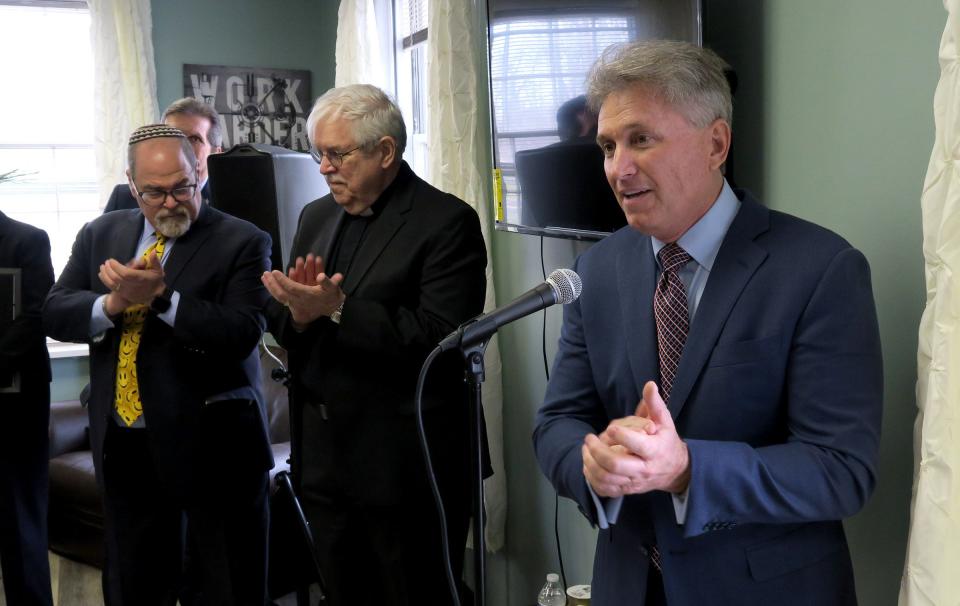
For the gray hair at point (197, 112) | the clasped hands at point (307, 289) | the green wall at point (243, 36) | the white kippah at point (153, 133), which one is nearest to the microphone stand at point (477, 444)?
the clasped hands at point (307, 289)

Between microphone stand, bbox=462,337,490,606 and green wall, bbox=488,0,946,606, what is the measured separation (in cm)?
65

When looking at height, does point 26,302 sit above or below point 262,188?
below

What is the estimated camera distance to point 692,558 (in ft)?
4.21

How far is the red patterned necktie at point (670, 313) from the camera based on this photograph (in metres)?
1.34

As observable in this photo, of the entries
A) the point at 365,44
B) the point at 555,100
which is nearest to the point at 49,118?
the point at 365,44

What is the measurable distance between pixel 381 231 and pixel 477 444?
0.85m

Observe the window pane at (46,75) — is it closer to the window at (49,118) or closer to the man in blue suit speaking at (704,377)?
the window at (49,118)

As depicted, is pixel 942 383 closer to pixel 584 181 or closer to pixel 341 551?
pixel 584 181

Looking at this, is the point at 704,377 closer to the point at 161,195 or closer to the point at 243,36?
the point at 161,195

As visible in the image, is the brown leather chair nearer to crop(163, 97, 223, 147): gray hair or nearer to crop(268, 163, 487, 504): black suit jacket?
crop(163, 97, 223, 147): gray hair

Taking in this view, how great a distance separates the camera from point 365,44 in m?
4.45

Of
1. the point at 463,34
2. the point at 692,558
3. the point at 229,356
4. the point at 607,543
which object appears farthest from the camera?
the point at 463,34

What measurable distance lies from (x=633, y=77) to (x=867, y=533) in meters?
0.86

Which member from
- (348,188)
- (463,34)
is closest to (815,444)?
(348,188)
